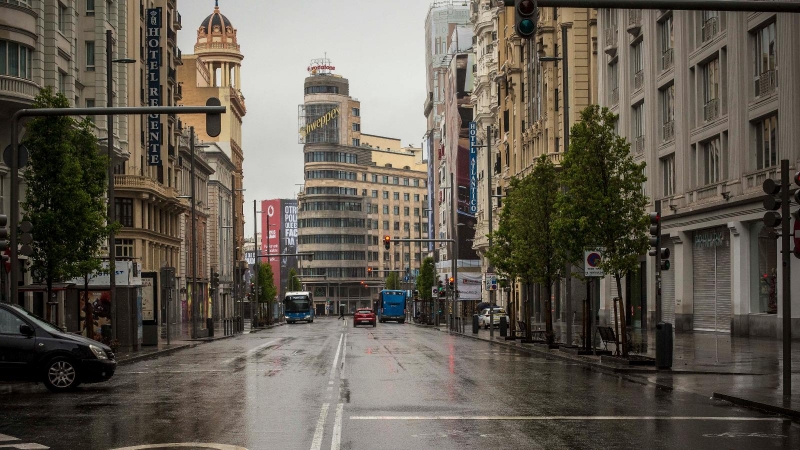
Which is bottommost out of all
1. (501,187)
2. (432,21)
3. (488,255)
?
(488,255)

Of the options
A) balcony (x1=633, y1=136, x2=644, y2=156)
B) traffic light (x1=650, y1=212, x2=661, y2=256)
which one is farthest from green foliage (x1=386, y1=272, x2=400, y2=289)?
traffic light (x1=650, y1=212, x2=661, y2=256)

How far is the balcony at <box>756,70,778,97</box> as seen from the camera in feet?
129

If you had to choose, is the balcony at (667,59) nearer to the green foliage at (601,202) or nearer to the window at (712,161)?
the window at (712,161)

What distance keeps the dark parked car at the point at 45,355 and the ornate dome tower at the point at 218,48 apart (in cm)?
11422

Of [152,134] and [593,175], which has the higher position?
[152,134]

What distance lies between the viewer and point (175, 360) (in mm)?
33656

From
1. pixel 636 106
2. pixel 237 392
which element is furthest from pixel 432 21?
pixel 237 392

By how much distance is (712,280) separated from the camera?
46.6 m

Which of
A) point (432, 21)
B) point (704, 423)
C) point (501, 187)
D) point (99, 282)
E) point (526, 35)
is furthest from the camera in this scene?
point (432, 21)

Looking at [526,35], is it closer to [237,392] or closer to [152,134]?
[237,392]

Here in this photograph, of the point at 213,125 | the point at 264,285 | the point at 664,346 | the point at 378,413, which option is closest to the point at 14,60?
the point at 213,125

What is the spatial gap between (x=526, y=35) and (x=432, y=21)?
15123 cm

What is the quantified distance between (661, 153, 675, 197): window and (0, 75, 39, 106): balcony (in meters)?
28.0

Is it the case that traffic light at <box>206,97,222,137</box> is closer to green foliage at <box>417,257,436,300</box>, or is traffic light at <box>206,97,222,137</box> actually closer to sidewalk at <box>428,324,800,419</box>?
sidewalk at <box>428,324,800,419</box>
